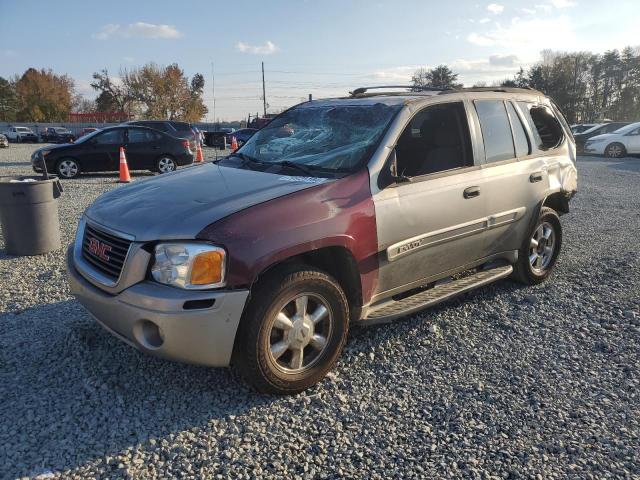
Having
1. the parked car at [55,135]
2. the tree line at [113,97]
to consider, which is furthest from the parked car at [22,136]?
the tree line at [113,97]

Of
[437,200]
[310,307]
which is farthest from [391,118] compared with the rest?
[310,307]

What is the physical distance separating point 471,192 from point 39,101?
8419cm

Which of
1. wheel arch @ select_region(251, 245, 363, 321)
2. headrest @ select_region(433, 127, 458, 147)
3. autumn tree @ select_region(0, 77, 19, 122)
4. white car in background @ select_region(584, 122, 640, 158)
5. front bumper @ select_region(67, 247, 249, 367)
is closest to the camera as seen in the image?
front bumper @ select_region(67, 247, 249, 367)

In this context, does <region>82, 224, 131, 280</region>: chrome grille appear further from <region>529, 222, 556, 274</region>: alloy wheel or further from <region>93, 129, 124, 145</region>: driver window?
<region>93, 129, 124, 145</region>: driver window

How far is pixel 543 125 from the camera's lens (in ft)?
16.9

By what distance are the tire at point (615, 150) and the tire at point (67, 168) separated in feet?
69.4

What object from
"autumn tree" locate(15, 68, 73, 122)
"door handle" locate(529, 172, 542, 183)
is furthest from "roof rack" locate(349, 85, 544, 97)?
"autumn tree" locate(15, 68, 73, 122)

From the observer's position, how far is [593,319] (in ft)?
14.0

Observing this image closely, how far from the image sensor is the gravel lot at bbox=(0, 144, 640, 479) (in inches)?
98.6

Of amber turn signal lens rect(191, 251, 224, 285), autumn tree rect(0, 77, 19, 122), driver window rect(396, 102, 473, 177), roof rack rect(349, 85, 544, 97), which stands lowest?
amber turn signal lens rect(191, 251, 224, 285)

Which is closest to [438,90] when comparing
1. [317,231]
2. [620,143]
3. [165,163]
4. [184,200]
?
[317,231]

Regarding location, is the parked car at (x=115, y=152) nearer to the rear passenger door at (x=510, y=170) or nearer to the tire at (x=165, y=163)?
the tire at (x=165, y=163)

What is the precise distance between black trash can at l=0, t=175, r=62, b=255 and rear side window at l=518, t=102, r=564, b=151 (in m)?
5.34

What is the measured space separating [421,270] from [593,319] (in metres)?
1.72
